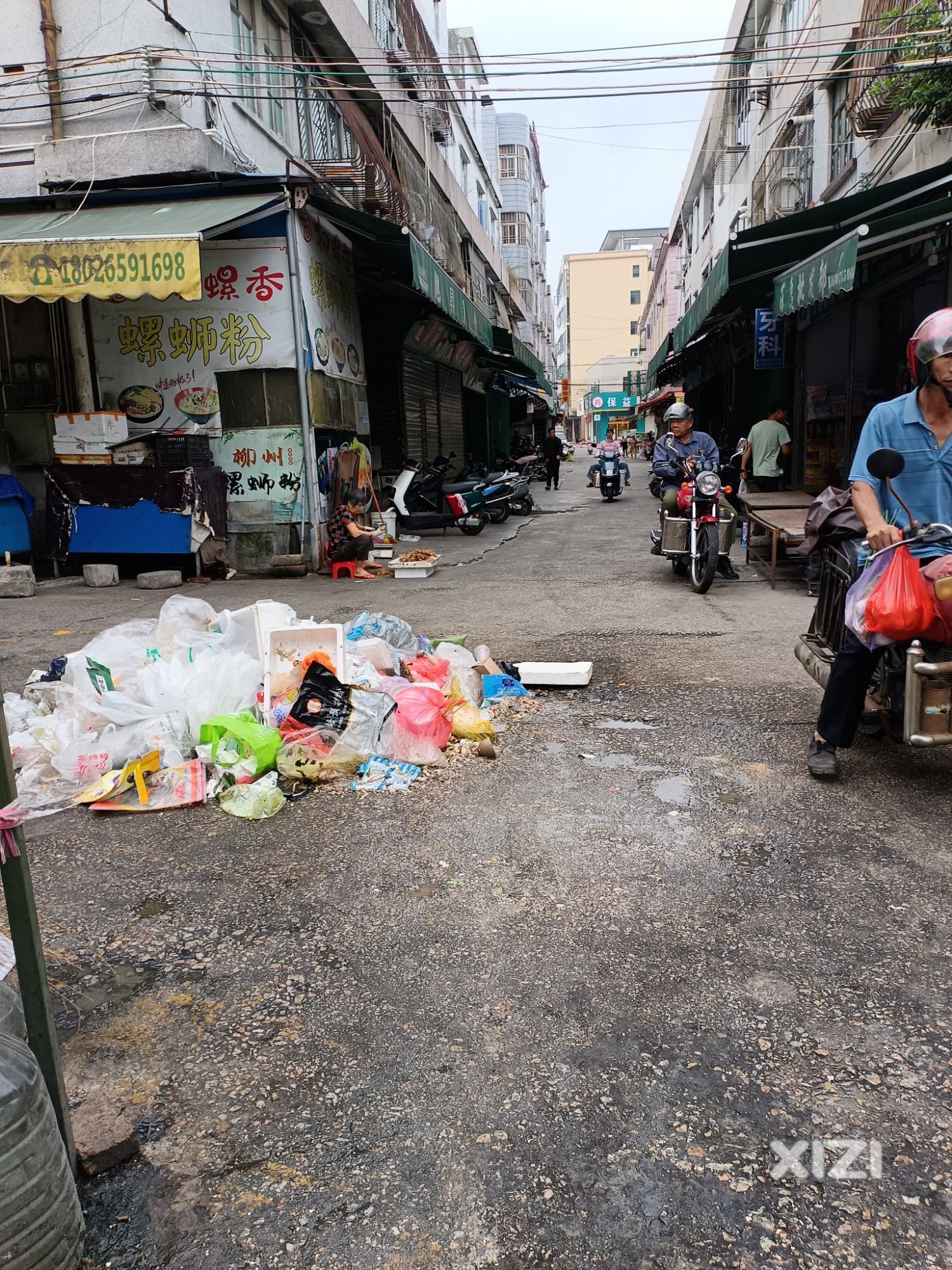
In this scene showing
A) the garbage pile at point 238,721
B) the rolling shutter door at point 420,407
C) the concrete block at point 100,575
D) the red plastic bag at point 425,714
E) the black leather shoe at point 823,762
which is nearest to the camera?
the black leather shoe at point 823,762

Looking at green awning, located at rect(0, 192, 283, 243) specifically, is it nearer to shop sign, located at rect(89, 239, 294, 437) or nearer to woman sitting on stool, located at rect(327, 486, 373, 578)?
shop sign, located at rect(89, 239, 294, 437)

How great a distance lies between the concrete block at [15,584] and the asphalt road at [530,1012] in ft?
20.5

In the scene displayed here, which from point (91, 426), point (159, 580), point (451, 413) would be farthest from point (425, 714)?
point (451, 413)

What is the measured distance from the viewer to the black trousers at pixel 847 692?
143 inches

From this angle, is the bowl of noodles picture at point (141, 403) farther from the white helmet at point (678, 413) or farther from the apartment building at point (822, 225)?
the apartment building at point (822, 225)

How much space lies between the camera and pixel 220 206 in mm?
9602

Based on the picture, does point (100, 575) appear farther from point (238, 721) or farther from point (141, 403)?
point (238, 721)

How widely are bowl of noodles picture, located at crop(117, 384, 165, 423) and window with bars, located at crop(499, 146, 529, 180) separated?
41567mm

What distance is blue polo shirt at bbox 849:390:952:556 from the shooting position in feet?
11.6

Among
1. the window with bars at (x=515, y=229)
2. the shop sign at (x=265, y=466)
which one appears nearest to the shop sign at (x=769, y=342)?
the shop sign at (x=265, y=466)

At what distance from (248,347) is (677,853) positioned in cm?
891

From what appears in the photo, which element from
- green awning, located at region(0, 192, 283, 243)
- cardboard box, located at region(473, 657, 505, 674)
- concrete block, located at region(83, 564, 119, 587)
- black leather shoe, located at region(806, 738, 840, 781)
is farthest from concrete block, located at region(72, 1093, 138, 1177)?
concrete block, located at region(83, 564, 119, 587)

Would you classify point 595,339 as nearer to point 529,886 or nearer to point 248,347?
point 248,347

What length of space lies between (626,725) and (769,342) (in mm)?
11595
